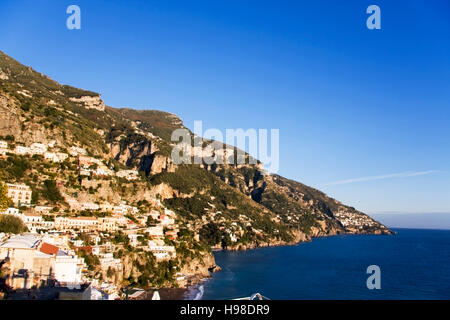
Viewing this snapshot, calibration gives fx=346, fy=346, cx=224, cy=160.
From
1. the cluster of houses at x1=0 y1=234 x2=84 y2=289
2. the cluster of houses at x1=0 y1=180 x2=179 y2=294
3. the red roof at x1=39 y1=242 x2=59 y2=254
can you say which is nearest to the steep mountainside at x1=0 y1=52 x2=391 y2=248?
the cluster of houses at x1=0 y1=180 x2=179 y2=294

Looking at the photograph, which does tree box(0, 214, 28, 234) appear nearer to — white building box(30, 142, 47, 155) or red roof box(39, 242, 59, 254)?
red roof box(39, 242, 59, 254)

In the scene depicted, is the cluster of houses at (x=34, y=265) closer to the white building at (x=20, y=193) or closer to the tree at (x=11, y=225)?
the tree at (x=11, y=225)

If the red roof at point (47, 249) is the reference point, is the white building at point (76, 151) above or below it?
above

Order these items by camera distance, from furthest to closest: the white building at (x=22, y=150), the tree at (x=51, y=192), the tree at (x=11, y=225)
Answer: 1. the white building at (x=22, y=150)
2. the tree at (x=51, y=192)
3. the tree at (x=11, y=225)

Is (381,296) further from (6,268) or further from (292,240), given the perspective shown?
(292,240)

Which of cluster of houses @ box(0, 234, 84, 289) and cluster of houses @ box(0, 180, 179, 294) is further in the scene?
cluster of houses @ box(0, 180, 179, 294)

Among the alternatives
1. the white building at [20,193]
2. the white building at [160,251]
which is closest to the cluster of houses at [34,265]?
the white building at [20,193]
